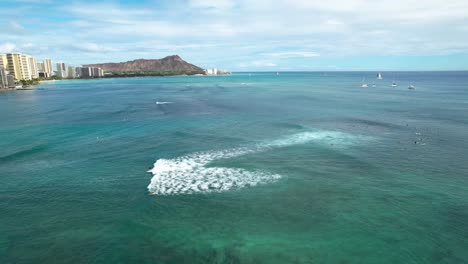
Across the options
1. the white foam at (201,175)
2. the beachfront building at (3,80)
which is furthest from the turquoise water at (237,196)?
the beachfront building at (3,80)

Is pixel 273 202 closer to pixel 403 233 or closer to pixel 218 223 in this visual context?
pixel 218 223

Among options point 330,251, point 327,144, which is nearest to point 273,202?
point 330,251

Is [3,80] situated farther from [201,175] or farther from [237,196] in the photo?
[237,196]

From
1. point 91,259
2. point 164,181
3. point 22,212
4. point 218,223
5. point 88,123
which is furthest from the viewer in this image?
point 88,123

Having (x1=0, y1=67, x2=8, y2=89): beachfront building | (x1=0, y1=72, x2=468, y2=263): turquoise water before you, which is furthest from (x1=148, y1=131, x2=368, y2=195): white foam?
(x1=0, y1=67, x2=8, y2=89): beachfront building

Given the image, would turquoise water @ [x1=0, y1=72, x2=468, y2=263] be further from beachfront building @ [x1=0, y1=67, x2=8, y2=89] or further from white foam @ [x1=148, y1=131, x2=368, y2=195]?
beachfront building @ [x1=0, y1=67, x2=8, y2=89]

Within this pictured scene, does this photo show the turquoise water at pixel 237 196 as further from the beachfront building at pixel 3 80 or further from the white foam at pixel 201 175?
the beachfront building at pixel 3 80

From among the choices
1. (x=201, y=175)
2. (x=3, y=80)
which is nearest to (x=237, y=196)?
(x=201, y=175)

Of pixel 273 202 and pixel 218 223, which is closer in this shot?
pixel 218 223
